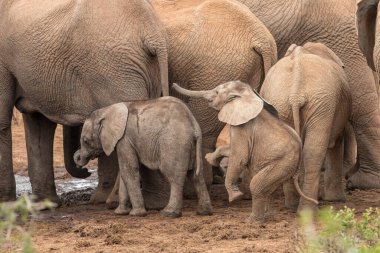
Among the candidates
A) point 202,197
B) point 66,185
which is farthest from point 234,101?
point 66,185

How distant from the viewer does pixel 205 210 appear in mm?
8250

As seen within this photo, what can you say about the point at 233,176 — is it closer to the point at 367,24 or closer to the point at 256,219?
the point at 256,219

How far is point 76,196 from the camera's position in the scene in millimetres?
10031

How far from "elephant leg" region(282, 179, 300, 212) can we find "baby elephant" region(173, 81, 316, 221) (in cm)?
43

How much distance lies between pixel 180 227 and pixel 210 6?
2004mm

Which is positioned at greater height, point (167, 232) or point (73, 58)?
point (73, 58)

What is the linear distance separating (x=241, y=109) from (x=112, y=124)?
1038 millimetres

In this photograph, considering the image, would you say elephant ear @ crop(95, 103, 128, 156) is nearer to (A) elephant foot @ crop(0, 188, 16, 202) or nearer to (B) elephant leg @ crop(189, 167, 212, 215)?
(B) elephant leg @ crop(189, 167, 212, 215)

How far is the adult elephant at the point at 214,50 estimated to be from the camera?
8.78 metres

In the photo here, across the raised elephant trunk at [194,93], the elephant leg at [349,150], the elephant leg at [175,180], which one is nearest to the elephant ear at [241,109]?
the raised elephant trunk at [194,93]

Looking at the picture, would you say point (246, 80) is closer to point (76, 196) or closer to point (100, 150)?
point (100, 150)

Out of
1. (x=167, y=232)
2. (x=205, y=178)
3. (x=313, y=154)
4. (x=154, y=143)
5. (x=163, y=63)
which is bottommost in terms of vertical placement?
(x=167, y=232)

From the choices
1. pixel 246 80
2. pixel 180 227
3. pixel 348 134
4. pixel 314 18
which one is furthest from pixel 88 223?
pixel 348 134

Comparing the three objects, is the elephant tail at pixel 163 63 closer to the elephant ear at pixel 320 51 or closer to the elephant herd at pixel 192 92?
the elephant herd at pixel 192 92
